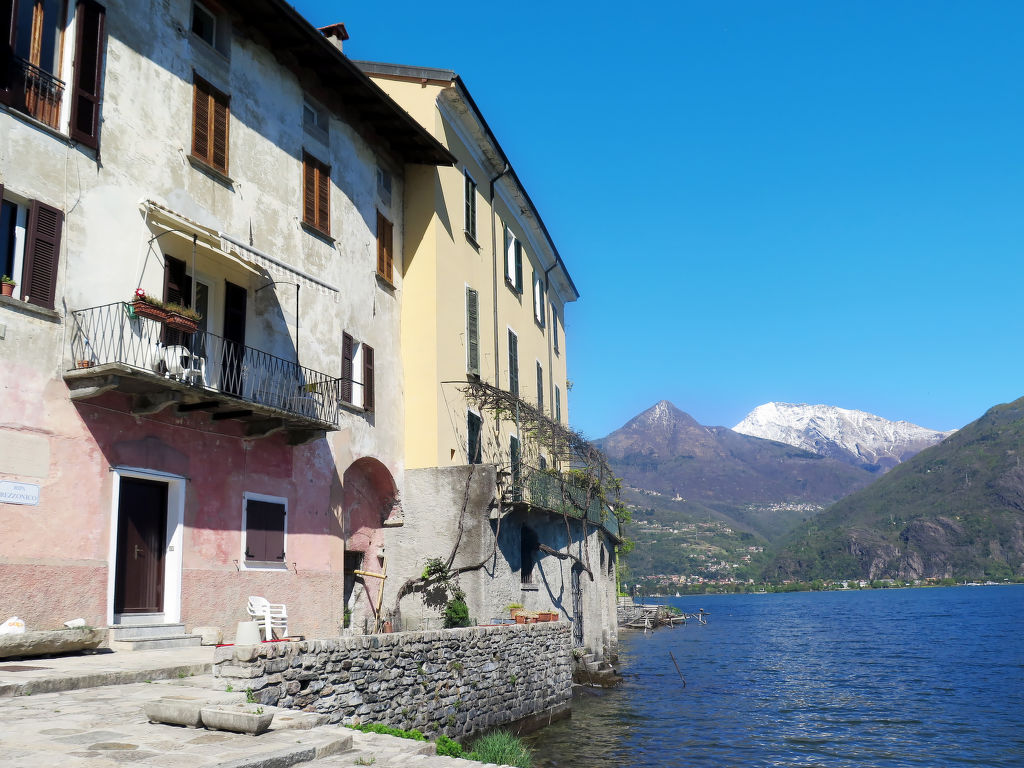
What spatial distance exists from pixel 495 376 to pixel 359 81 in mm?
9738

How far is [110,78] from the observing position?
1412cm

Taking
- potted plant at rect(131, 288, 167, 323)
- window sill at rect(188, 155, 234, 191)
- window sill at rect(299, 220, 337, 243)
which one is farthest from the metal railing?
window sill at rect(299, 220, 337, 243)

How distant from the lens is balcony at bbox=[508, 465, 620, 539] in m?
22.3

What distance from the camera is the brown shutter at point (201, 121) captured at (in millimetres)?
15812

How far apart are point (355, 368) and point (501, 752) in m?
9.23

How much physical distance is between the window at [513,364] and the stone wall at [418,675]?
8778 mm

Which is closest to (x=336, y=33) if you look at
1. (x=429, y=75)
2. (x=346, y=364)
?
(x=429, y=75)

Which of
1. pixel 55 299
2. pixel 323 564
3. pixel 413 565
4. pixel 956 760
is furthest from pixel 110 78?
pixel 956 760

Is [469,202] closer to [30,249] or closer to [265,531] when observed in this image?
[265,531]

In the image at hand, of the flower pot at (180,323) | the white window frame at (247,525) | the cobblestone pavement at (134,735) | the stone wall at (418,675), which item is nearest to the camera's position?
the cobblestone pavement at (134,735)

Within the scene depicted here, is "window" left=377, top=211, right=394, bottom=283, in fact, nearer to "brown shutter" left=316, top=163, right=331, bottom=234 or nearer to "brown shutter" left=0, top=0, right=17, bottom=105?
"brown shutter" left=316, top=163, right=331, bottom=234

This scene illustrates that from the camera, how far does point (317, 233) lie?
19.0 meters

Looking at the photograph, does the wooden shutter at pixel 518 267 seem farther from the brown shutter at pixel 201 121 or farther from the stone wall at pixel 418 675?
the brown shutter at pixel 201 121

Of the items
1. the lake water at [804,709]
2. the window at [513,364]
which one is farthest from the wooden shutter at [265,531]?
the window at [513,364]
